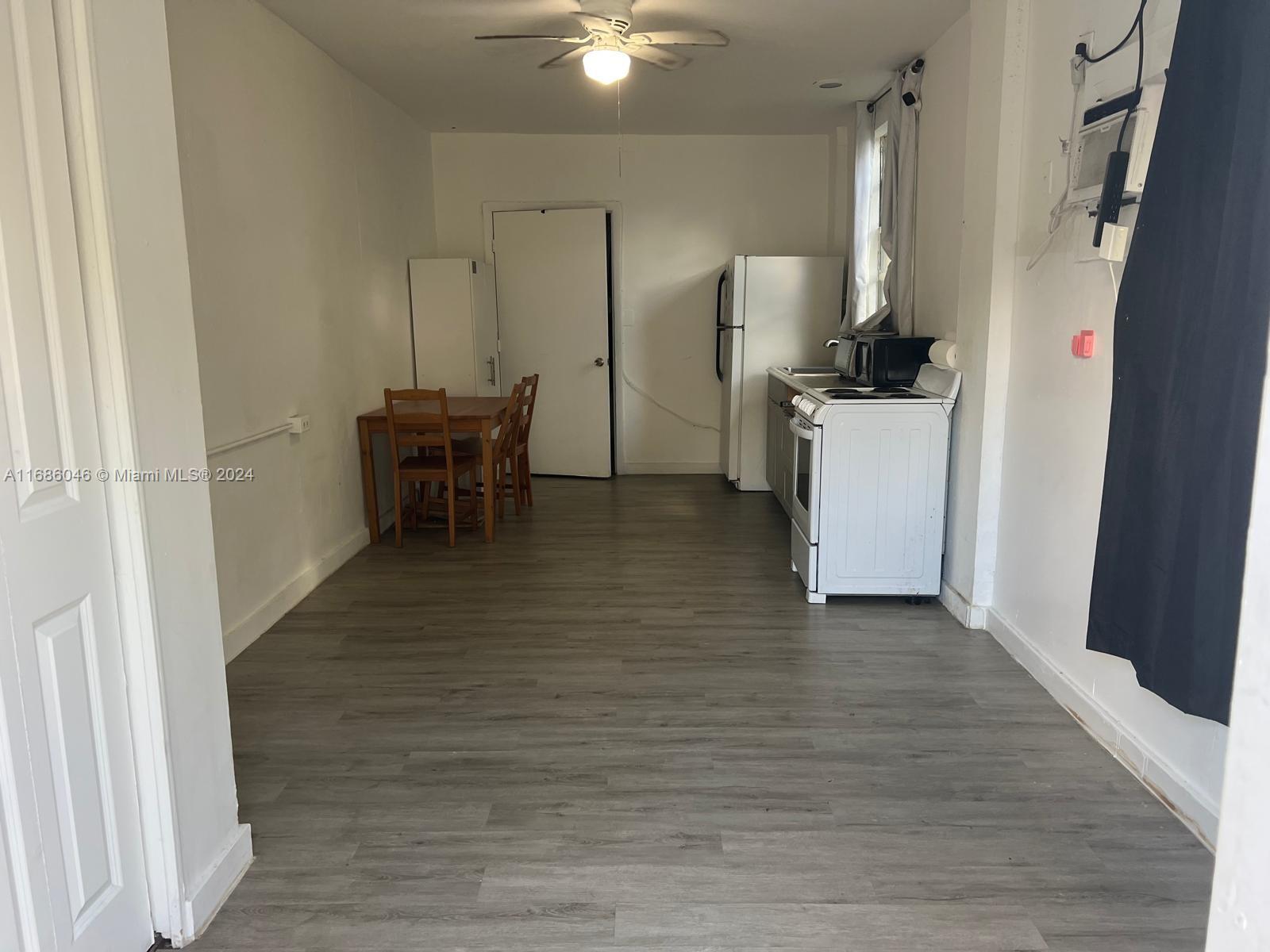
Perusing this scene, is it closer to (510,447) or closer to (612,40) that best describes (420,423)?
(510,447)

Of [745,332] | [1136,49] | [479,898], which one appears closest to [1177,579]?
[1136,49]

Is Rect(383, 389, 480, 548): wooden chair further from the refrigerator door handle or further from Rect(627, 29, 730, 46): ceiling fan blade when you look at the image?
the refrigerator door handle

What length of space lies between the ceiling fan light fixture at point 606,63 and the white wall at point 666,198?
275 centimetres

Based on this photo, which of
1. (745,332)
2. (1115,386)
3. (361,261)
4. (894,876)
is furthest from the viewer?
(745,332)

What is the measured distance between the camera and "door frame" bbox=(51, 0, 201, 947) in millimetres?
1468

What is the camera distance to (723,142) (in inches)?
249

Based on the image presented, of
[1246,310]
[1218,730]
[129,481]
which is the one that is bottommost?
[1218,730]

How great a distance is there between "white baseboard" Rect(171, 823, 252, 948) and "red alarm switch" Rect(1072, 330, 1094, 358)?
266 centimetres

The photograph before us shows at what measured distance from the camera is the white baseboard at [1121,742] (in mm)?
2076

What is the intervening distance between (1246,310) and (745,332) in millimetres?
4118

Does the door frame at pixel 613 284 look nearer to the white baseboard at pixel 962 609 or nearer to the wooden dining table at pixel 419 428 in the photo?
the wooden dining table at pixel 419 428

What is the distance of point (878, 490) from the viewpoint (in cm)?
366

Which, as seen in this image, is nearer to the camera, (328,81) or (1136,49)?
(1136,49)

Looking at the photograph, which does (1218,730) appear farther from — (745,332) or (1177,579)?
(745,332)
